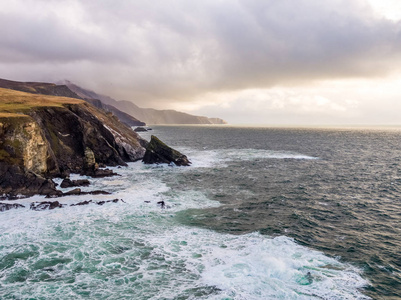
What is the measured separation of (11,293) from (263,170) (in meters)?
44.3

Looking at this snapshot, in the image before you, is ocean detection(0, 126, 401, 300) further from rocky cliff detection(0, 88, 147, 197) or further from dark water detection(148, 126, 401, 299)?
rocky cliff detection(0, 88, 147, 197)

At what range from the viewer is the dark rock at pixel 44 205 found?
1023 inches

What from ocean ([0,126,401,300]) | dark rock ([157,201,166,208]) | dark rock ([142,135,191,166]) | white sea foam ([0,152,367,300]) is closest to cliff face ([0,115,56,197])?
ocean ([0,126,401,300])

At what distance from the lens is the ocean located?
47.6ft

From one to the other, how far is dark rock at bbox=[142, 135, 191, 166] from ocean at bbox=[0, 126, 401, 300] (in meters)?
17.8

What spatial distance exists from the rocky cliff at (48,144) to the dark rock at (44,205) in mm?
3982

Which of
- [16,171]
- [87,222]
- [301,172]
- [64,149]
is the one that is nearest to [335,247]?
[87,222]

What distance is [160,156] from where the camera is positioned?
54562 mm

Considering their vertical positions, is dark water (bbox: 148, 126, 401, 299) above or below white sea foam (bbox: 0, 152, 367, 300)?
above

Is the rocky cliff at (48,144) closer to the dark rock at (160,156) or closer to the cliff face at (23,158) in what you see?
the cliff face at (23,158)

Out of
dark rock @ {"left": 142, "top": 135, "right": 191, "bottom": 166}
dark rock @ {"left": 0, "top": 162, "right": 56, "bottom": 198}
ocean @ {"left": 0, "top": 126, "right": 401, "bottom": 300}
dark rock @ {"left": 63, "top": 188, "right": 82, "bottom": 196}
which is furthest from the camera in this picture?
dark rock @ {"left": 142, "top": 135, "right": 191, "bottom": 166}

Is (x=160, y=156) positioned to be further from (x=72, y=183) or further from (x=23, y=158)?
(x=23, y=158)

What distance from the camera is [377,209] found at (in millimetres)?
29047

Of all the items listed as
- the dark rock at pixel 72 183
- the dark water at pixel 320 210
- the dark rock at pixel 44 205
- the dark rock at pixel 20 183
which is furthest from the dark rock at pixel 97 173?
the dark rock at pixel 44 205
